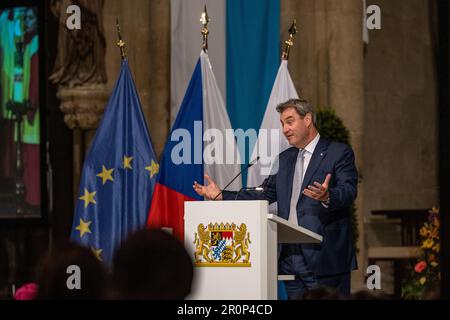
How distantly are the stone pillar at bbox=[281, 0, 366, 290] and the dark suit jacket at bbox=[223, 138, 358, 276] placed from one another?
293 centimetres

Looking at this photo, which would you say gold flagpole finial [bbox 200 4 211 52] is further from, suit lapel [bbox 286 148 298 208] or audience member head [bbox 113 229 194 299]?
audience member head [bbox 113 229 194 299]

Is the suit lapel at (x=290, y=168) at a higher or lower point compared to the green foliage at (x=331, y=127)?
lower

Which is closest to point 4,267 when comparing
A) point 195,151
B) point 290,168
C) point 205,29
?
point 195,151

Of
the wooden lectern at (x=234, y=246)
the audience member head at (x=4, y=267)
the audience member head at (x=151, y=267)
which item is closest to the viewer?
the audience member head at (x=151, y=267)

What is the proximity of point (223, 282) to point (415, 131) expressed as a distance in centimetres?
579

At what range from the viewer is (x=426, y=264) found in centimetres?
860

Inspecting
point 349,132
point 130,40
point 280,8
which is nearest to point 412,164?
point 349,132

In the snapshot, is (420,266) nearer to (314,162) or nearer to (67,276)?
(314,162)

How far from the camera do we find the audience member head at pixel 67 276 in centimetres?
283

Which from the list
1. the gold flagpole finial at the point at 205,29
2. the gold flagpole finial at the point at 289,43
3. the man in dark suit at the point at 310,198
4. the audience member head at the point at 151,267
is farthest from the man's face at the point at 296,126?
the audience member head at the point at 151,267

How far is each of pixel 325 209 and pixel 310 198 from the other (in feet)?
0.39

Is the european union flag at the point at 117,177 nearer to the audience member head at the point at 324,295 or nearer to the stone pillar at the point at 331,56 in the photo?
the stone pillar at the point at 331,56

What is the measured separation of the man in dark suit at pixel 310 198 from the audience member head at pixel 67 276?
363cm

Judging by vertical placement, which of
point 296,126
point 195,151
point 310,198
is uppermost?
point 296,126
